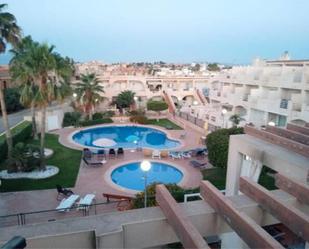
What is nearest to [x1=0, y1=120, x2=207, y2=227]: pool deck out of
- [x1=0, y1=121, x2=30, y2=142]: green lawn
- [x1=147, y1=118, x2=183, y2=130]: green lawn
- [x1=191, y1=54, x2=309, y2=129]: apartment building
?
[x1=0, y1=121, x2=30, y2=142]: green lawn

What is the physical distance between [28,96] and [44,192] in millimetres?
6001

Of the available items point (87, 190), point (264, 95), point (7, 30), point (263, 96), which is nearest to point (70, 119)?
point (7, 30)

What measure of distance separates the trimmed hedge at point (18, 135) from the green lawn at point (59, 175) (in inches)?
88.9

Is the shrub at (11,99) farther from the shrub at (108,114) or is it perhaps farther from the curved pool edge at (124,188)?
the curved pool edge at (124,188)

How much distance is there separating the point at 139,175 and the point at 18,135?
36.6ft

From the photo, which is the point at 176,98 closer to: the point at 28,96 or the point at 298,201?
the point at 28,96

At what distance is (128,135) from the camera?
32625 mm

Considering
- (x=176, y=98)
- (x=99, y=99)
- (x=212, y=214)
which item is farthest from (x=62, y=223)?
(x=176, y=98)

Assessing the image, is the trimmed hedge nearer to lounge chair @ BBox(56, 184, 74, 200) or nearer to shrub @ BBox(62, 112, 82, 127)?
shrub @ BBox(62, 112, 82, 127)

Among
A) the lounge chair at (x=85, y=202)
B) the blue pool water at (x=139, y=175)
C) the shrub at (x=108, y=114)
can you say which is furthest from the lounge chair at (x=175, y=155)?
the shrub at (x=108, y=114)

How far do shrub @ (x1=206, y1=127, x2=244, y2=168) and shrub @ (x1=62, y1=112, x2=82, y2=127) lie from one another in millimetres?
20313

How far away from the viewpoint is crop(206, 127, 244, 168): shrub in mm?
16578

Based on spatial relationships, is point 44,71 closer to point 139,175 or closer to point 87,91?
point 139,175

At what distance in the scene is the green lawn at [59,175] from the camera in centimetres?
1609
